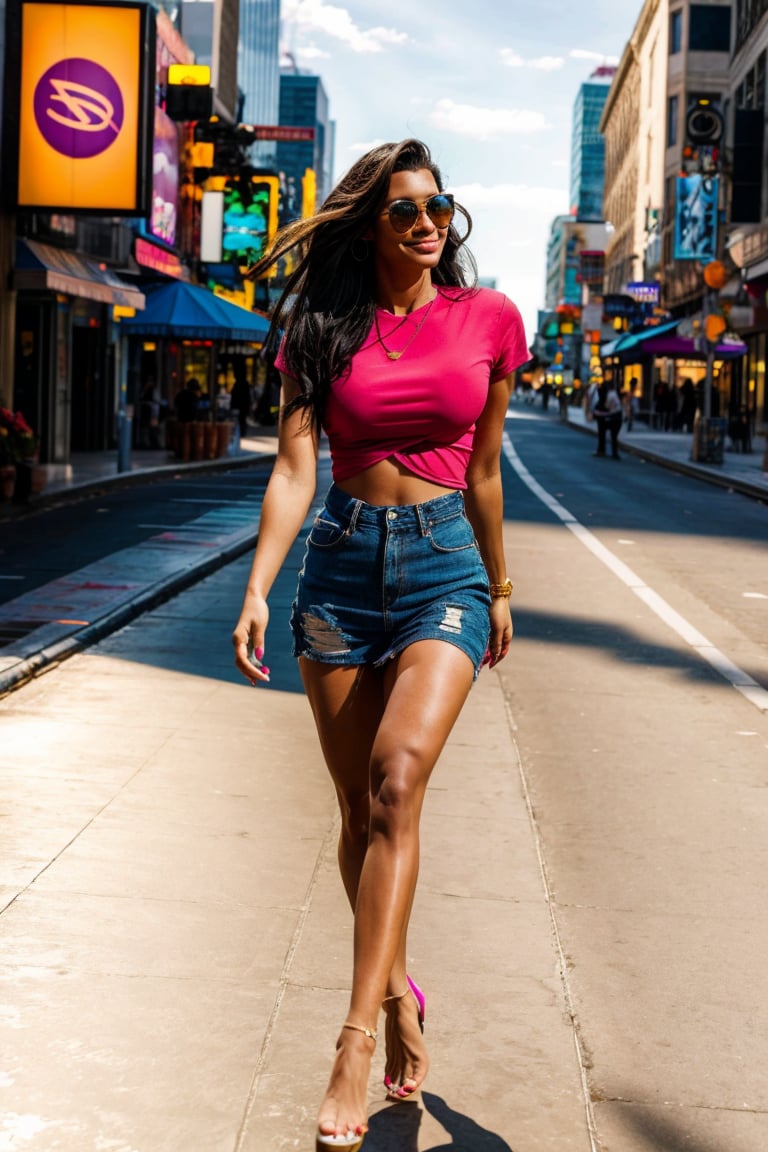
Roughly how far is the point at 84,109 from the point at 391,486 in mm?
22402

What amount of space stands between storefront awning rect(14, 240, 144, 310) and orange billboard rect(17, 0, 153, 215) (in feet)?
3.06

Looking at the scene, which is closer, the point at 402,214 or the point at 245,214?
the point at 402,214

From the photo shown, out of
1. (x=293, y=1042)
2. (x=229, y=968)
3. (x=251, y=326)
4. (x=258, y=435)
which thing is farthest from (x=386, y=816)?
(x=258, y=435)

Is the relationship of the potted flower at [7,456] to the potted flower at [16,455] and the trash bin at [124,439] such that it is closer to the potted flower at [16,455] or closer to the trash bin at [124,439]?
the potted flower at [16,455]

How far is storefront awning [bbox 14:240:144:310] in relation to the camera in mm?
24484

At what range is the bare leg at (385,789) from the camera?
10.5ft

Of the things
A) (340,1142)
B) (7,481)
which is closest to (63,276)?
(7,481)

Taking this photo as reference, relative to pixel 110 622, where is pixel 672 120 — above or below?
above

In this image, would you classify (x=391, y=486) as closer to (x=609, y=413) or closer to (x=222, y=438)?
(x=222, y=438)

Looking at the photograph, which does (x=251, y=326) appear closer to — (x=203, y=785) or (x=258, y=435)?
(x=258, y=435)

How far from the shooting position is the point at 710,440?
35812 millimetres

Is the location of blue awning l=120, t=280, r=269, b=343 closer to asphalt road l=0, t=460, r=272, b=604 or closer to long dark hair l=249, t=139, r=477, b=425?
asphalt road l=0, t=460, r=272, b=604

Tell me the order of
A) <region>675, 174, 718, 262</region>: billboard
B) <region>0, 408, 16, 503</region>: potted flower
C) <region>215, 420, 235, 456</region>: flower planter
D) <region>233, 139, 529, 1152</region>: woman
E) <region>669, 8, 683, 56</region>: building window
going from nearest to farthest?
<region>233, 139, 529, 1152</region>: woman → <region>0, 408, 16, 503</region>: potted flower → <region>215, 420, 235, 456</region>: flower planter → <region>675, 174, 718, 262</region>: billboard → <region>669, 8, 683, 56</region>: building window

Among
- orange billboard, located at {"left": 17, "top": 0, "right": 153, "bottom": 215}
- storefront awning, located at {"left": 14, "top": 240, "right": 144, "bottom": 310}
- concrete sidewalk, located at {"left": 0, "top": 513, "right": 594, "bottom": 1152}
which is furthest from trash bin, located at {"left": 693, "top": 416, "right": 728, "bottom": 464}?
concrete sidewalk, located at {"left": 0, "top": 513, "right": 594, "bottom": 1152}
